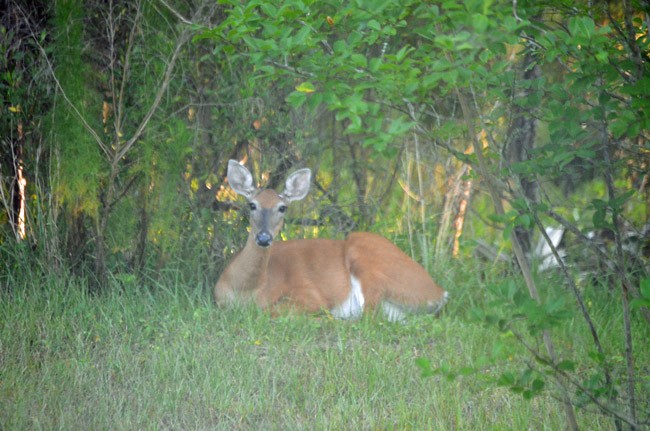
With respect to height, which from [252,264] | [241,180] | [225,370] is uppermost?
[241,180]

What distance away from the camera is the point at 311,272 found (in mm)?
7055

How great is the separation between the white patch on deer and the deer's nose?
825mm

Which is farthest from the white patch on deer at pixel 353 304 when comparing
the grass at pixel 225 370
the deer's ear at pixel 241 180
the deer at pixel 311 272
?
the deer's ear at pixel 241 180

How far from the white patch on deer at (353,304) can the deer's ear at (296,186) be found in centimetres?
80

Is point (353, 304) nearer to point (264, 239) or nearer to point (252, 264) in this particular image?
point (252, 264)

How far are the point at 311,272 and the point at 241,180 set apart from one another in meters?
0.93

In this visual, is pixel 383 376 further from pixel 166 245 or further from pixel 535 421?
pixel 166 245

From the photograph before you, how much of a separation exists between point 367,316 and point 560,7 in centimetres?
297

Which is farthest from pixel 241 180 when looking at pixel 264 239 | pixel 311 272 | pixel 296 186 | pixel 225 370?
pixel 225 370

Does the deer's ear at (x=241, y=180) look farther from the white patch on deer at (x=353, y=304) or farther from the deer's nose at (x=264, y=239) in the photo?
the white patch on deer at (x=353, y=304)

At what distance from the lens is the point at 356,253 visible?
7.03 m

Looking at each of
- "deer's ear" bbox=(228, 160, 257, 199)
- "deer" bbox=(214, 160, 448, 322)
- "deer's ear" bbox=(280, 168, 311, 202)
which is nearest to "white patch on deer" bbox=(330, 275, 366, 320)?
"deer" bbox=(214, 160, 448, 322)

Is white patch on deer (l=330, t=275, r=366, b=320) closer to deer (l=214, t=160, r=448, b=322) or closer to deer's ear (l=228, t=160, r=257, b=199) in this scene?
deer (l=214, t=160, r=448, b=322)

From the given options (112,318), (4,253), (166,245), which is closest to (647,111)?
(112,318)
